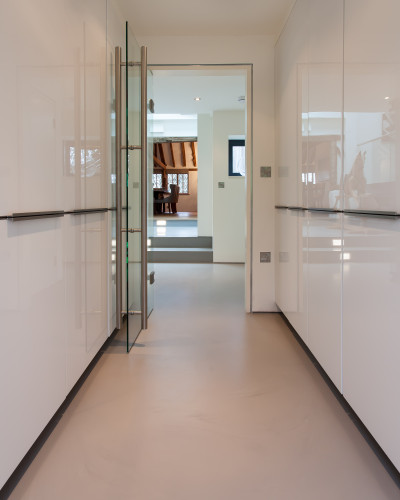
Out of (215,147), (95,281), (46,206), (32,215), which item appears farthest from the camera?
(215,147)

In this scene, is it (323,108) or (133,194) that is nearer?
(323,108)

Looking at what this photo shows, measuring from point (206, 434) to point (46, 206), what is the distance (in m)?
1.22

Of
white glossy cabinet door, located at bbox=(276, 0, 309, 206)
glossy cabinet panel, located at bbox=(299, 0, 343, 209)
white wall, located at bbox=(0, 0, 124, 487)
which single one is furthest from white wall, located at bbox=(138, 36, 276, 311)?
white wall, located at bbox=(0, 0, 124, 487)

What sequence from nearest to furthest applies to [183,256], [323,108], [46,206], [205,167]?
[46,206], [323,108], [183,256], [205,167]

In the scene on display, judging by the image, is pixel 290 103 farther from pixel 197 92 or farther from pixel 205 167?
pixel 205 167

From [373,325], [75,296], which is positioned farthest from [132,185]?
[373,325]

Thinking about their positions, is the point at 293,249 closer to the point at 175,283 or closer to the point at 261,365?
the point at 261,365

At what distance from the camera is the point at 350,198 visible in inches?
86.7

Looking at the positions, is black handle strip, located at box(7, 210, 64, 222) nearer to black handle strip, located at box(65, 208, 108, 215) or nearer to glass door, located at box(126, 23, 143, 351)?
black handle strip, located at box(65, 208, 108, 215)

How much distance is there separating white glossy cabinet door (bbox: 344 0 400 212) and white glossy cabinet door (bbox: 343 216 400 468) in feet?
0.38

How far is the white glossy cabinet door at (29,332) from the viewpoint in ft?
5.34

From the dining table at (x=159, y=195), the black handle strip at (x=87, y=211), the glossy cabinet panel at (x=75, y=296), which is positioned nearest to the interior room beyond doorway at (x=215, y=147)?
the black handle strip at (x=87, y=211)

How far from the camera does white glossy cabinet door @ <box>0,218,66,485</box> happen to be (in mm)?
1627

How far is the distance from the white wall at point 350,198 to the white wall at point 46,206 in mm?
1309
